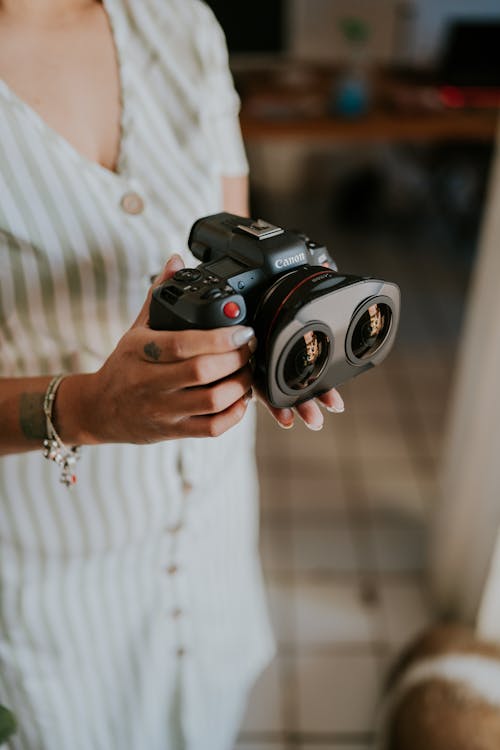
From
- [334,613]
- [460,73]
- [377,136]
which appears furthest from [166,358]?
[460,73]

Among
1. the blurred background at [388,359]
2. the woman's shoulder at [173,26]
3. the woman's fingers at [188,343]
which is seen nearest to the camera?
the woman's fingers at [188,343]

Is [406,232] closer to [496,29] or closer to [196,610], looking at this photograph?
[496,29]

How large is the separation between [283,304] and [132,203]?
21 cm

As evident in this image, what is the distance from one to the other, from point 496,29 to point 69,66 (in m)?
2.68

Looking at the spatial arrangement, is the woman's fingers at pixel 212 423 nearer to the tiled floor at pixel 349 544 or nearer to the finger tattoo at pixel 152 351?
the finger tattoo at pixel 152 351

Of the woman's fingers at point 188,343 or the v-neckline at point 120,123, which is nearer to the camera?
the woman's fingers at point 188,343

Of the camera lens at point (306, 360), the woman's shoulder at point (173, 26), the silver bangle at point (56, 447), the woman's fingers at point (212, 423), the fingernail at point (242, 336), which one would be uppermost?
the woman's shoulder at point (173, 26)

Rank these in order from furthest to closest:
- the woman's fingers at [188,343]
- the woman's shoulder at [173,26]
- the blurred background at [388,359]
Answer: the blurred background at [388,359]
the woman's shoulder at [173,26]
the woman's fingers at [188,343]

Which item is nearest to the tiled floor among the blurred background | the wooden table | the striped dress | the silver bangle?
the blurred background

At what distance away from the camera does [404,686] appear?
126 centimetres

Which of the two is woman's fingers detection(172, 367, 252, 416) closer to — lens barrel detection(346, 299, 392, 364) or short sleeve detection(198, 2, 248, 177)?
lens barrel detection(346, 299, 392, 364)

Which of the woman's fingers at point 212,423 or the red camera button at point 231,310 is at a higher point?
the red camera button at point 231,310

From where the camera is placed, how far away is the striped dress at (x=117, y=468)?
0.64 meters

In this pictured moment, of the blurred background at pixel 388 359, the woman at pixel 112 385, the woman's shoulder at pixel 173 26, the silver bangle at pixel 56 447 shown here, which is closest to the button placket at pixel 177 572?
the woman at pixel 112 385
